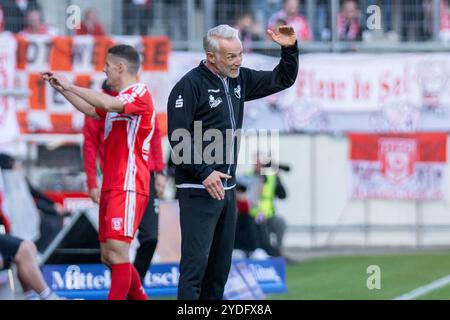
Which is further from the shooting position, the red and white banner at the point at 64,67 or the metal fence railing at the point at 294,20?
the metal fence railing at the point at 294,20

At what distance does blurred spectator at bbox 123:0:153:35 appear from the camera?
63.5 feet

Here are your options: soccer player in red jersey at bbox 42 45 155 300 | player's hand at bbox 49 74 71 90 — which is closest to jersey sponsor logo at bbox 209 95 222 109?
soccer player in red jersey at bbox 42 45 155 300

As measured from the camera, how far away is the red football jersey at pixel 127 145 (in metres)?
9.43

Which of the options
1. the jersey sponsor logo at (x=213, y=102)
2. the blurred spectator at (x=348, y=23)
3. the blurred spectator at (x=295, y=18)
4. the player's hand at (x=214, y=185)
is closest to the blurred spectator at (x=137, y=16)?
the blurred spectator at (x=295, y=18)

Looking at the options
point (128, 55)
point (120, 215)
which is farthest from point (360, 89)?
point (120, 215)

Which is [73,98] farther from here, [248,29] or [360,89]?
[360,89]

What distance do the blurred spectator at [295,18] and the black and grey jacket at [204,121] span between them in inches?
431

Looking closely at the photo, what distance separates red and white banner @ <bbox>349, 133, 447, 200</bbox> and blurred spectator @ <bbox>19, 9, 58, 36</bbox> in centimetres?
539

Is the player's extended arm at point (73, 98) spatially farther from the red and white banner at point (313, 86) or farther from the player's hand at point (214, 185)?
the red and white banner at point (313, 86)

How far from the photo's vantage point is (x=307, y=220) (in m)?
19.8

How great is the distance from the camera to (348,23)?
19.9m

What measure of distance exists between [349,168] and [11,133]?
20.7 feet

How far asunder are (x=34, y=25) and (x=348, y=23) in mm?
5281
